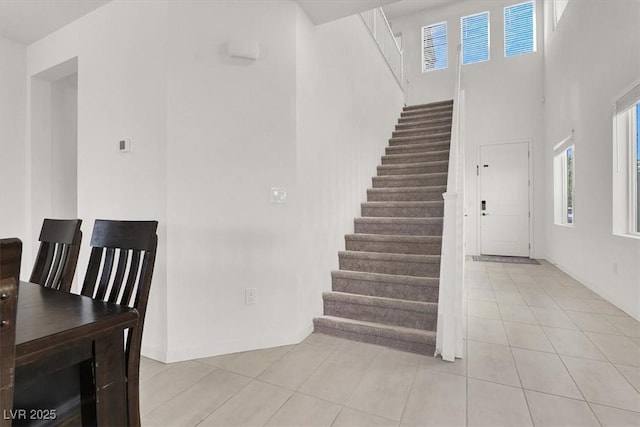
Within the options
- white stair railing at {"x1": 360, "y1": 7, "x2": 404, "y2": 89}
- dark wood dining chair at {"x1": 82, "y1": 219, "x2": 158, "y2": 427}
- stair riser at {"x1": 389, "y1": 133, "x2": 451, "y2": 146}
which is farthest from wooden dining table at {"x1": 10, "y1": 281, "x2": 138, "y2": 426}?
stair riser at {"x1": 389, "y1": 133, "x2": 451, "y2": 146}

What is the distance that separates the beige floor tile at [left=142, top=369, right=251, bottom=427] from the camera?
1548mm

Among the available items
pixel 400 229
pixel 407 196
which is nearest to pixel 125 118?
pixel 400 229

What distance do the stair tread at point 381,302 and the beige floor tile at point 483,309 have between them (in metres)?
0.83

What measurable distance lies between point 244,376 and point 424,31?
25.5 ft

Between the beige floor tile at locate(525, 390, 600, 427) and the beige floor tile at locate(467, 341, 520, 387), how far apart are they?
0.15 metres

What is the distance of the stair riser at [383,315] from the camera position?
2402mm

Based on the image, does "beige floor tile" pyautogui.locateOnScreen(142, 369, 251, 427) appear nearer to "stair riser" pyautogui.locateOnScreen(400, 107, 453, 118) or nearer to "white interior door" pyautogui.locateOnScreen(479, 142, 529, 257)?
"stair riser" pyautogui.locateOnScreen(400, 107, 453, 118)

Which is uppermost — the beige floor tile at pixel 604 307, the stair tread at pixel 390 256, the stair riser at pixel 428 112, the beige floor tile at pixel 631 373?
the stair riser at pixel 428 112

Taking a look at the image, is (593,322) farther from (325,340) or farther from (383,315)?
(325,340)

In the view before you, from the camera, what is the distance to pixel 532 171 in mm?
5938

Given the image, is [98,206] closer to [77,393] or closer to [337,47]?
[77,393]

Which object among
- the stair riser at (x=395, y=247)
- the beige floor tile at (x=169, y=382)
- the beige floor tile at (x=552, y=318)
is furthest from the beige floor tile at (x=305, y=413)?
the beige floor tile at (x=552, y=318)

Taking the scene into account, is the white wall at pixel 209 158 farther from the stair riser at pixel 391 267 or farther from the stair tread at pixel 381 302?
the stair riser at pixel 391 267

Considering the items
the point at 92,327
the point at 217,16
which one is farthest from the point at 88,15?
the point at 92,327
